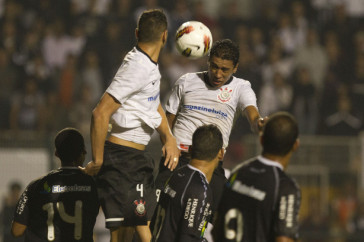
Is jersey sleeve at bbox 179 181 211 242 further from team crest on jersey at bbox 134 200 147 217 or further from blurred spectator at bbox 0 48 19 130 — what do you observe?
blurred spectator at bbox 0 48 19 130

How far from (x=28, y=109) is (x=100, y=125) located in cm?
745

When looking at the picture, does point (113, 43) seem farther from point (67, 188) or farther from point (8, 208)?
point (67, 188)

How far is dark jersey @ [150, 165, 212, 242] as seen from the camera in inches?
204

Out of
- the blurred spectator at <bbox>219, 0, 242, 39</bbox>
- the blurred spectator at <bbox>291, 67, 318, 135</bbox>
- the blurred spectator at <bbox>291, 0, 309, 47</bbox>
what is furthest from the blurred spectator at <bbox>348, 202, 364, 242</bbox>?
the blurred spectator at <bbox>219, 0, 242, 39</bbox>

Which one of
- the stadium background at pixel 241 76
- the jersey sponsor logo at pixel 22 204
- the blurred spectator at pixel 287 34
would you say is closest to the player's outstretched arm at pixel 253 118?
the jersey sponsor logo at pixel 22 204

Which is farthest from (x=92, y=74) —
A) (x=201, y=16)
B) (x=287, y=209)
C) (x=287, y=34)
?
(x=287, y=209)

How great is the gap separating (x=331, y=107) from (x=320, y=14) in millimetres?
2747

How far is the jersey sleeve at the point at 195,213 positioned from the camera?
17.0ft

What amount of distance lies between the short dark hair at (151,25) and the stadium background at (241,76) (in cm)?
592

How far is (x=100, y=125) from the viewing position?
216 inches

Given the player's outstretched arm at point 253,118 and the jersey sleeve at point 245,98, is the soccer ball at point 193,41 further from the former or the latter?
the player's outstretched arm at point 253,118

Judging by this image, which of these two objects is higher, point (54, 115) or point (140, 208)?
point (140, 208)

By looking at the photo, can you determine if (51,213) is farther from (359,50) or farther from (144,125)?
(359,50)

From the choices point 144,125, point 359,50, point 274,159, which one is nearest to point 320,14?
point 359,50
